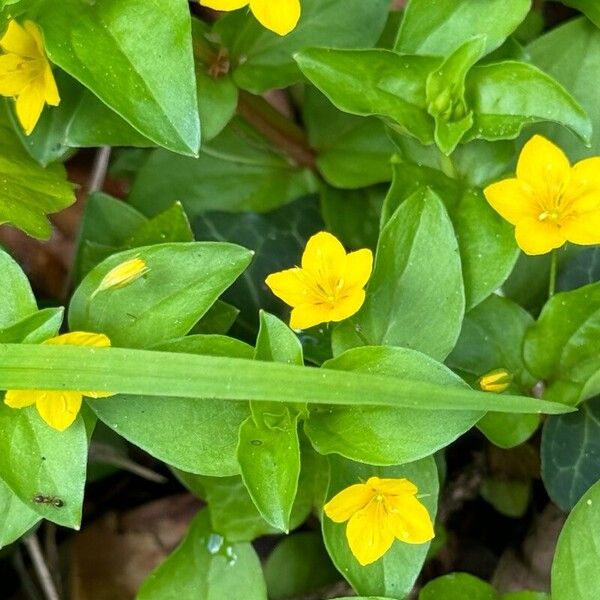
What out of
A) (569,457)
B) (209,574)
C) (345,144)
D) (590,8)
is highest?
(590,8)

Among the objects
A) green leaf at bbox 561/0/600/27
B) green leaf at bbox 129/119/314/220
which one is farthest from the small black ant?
green leaf at bbox 561/0/600/27

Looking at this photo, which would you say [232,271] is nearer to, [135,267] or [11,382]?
[135,267]

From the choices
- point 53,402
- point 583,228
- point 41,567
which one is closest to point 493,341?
point 583,228

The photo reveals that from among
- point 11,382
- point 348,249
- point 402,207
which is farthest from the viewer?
point 348,249

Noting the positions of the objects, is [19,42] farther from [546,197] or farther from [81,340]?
[546,197]

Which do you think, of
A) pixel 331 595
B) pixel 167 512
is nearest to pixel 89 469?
pixel 167 512

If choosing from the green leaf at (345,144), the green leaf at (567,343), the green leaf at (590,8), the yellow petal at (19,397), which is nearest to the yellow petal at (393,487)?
the green leaf at (567,343)

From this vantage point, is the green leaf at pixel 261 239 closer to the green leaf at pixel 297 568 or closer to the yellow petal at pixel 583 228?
the green leaf at pixel 297 568
